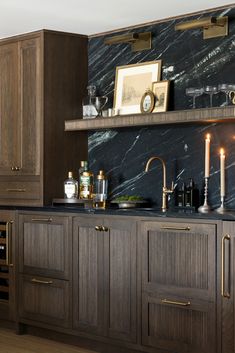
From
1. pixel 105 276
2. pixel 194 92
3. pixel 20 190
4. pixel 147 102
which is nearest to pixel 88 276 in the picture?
pixel 105 276

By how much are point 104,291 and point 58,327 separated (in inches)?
23.2

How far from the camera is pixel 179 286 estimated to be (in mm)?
4805

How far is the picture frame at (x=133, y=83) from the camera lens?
18.6 feet

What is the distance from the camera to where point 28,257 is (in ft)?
19.2

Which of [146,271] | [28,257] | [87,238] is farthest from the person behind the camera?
[28,257]

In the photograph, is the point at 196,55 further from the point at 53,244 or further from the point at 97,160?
the point at 53,244

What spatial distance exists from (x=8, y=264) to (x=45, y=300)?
1.54 ft

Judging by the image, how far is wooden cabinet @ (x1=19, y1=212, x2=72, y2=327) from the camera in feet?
18.2

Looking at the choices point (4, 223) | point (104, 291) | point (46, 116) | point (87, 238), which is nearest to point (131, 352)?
point (104, 291)

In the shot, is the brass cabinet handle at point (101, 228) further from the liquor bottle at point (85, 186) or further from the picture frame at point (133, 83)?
the picture frame at point (133, 83)

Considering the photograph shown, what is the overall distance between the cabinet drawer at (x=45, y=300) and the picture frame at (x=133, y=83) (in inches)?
54.1

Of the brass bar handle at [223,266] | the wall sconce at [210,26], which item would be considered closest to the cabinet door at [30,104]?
the wall sconce at [210,26]

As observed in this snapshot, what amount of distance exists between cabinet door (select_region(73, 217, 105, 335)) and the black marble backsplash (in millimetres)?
599

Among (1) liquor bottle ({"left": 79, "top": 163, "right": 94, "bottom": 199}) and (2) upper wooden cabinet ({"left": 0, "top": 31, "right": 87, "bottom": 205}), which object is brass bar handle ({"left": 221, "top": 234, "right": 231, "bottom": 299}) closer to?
(1) liquor bottle ({"left": 79, "top": 163, "right": 94, "bottom": 199})
